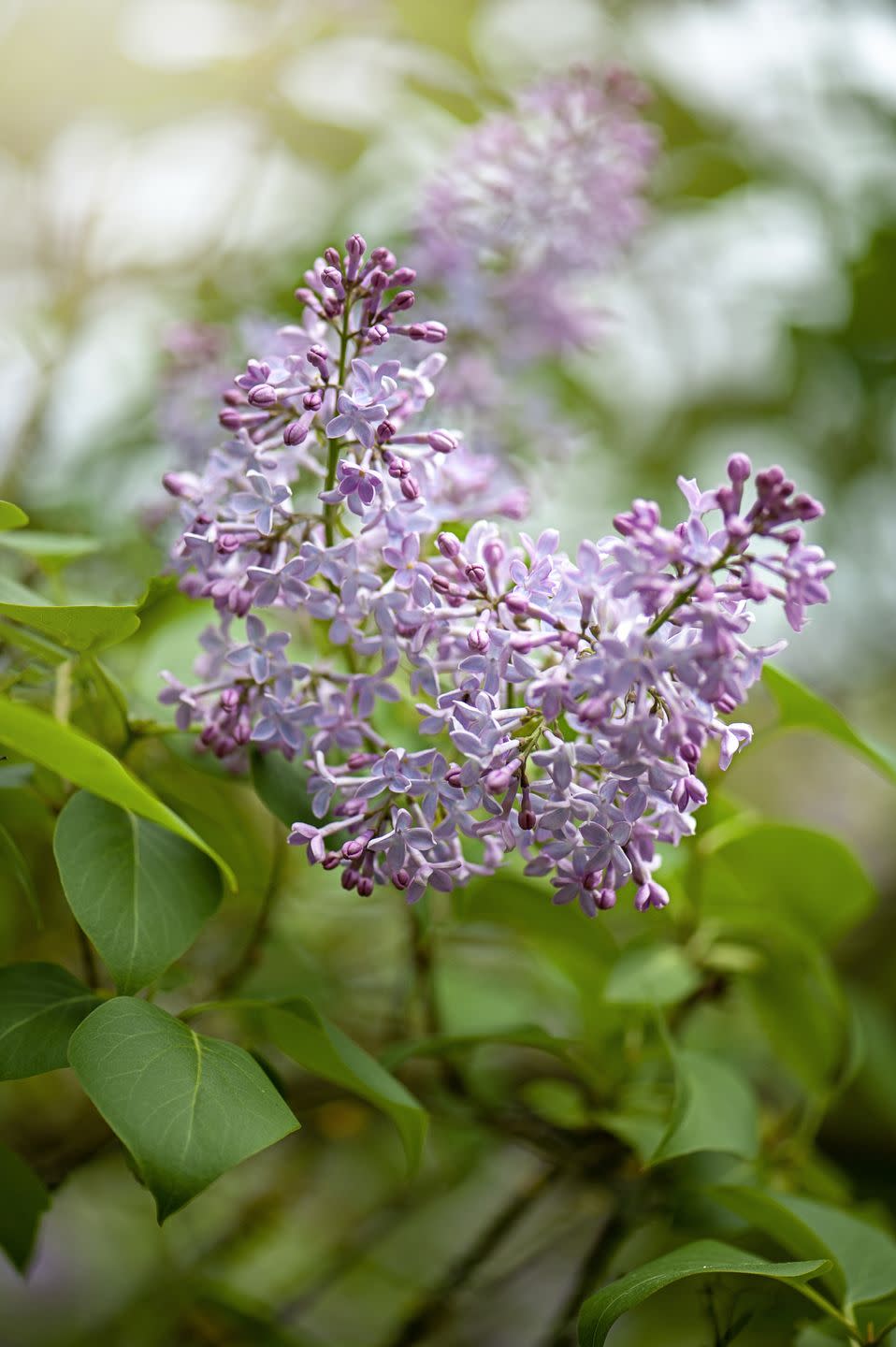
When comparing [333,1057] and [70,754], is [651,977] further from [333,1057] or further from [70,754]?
[70,754]

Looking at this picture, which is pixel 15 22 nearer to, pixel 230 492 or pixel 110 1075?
pixel 230 492

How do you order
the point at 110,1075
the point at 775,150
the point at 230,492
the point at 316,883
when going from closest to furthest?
the point at 110,1075 < the point at 230,492 < the point at 316,883 < the point at 775,150

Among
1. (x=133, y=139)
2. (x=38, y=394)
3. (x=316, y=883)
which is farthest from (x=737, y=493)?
(x=133, y=139)

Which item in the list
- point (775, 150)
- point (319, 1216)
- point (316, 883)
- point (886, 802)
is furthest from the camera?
point (886, 802)

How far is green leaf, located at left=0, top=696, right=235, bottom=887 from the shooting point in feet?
2.35

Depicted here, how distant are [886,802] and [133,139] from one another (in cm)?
353

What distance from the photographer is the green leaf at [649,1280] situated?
2.67 ft

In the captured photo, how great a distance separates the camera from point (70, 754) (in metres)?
0.74

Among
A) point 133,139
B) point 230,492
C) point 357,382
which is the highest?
point 133,139

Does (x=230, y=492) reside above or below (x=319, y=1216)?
above

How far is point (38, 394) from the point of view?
182 centimetres

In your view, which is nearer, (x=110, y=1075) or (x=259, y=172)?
(x=110, y=1075)

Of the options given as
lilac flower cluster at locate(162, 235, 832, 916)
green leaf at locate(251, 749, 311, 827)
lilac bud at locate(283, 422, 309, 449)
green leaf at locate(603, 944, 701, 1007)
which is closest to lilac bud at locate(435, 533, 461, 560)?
lilac flower cluster at locate(162, 235, 832, 916)

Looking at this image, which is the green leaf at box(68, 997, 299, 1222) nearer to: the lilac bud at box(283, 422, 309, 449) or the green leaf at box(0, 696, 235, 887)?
the green leaf at box(0, 696, 235, 887)
